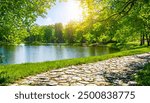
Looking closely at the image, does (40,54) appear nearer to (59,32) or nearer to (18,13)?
(18,13)

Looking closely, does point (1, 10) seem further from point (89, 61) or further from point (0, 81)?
point (89, 61)

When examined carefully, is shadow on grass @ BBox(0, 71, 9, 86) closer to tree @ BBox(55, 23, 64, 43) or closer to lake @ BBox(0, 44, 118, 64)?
lake @ BBox(0, 44, 118, 64)

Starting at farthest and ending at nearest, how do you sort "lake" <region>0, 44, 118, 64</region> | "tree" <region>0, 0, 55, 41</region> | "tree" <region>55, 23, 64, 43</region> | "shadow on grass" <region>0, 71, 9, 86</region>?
"tree" <region>55, 23, 64, 43</region> → "lake" <region>0, 44, 118, 64</region> → "tree" <region>0, 0, 55, 41</region> → "shadow on grass" <region>0, 71, 9, 86</region>

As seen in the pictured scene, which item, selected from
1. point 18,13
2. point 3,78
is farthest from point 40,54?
point 3,78

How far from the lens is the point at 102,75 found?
12.9 meters

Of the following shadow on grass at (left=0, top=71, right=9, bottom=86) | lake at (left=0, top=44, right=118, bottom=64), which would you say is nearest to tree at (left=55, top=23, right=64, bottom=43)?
lake at (left=0, top=44, right=118, bottom=64)

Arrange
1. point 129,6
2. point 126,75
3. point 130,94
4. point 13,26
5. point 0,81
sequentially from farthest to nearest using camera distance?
point 129,6, point 13,26, point 126,75, point 0,81, point 130,94

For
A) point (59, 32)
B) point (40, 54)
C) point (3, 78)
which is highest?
point (59, 32)

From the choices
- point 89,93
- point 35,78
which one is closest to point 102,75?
point 35,78

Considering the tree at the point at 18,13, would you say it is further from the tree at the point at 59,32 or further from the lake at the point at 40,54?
the tree at the point at 59,32

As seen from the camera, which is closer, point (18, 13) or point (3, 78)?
point (3, 78)

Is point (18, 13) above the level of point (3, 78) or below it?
above

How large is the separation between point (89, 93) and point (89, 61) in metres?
11.3

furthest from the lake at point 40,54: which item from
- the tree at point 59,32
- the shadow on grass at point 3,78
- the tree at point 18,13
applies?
the tree at point 59,32
